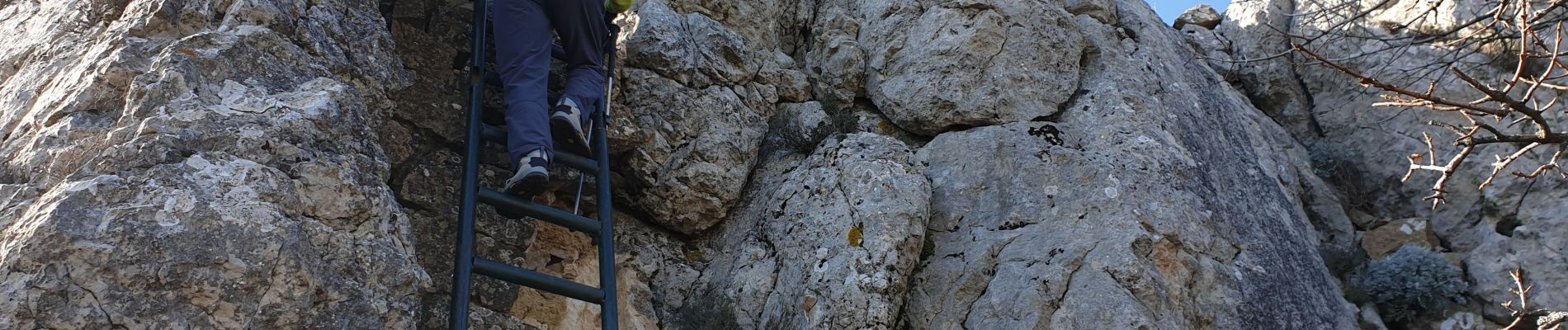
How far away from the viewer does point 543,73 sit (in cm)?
477

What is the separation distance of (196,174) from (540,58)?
4.90ft

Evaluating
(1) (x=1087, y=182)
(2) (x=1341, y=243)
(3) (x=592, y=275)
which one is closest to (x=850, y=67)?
(1) (x=1087, y=182)

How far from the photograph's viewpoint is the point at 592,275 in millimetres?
4859

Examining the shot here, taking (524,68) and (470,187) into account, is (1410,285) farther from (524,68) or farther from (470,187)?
(470,187)

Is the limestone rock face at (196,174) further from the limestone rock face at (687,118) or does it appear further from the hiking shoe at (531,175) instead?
the limestone rock face at (687,118)

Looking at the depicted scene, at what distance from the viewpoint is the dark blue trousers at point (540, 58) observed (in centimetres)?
447

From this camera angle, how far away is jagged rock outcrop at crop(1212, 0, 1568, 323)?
6.14 m

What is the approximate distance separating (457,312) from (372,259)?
354mm

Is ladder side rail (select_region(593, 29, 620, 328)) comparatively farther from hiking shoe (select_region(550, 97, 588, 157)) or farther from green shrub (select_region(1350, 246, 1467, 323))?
green shrub (select_region(1350, 246, 1467, 323))

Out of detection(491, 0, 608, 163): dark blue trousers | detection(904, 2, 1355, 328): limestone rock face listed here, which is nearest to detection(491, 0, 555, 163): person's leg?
detection(491, 0, 608, 163): dark blue trousers

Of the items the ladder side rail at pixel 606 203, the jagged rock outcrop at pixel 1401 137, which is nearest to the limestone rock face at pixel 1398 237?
the jagged rock outcrop at pixel 1401 137

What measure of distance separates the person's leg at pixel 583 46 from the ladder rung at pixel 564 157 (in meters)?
0.11

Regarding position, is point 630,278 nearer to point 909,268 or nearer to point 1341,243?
point 909,268

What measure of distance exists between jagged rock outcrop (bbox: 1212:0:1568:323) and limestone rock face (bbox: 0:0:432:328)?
4.46 m
